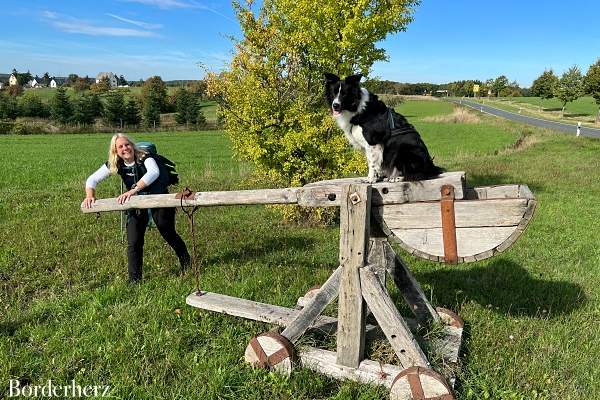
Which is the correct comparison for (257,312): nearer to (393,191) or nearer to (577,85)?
(393,191)

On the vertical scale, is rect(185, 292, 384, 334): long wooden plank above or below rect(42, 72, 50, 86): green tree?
below

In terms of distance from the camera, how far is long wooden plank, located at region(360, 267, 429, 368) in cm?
345

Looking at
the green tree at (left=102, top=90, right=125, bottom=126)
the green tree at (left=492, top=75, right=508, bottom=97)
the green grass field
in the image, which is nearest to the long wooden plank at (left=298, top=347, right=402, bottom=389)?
the green grass field

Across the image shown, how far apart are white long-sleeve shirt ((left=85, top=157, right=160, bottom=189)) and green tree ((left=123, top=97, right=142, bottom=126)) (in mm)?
57989

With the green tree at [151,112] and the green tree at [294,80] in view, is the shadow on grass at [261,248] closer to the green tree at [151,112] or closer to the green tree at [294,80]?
the green tree at [294,80]

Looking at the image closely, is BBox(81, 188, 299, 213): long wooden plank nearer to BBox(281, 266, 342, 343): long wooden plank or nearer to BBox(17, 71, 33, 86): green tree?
BBox(281, 266, 342, 343): long wooden plank

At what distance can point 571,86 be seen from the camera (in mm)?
56156

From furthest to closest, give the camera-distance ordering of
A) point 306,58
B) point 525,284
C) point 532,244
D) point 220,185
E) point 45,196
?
point 220,185, point 45,196, point 306,58, point 532,244, point 525,284

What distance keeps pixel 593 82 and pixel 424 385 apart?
5830 cm

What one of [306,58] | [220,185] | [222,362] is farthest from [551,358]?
[220,185]

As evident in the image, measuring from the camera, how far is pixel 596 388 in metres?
3.64

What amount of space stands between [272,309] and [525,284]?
3841mm

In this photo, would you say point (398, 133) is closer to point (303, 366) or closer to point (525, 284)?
point (303, 366)

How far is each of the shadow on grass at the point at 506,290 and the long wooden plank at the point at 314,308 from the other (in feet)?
7.14
